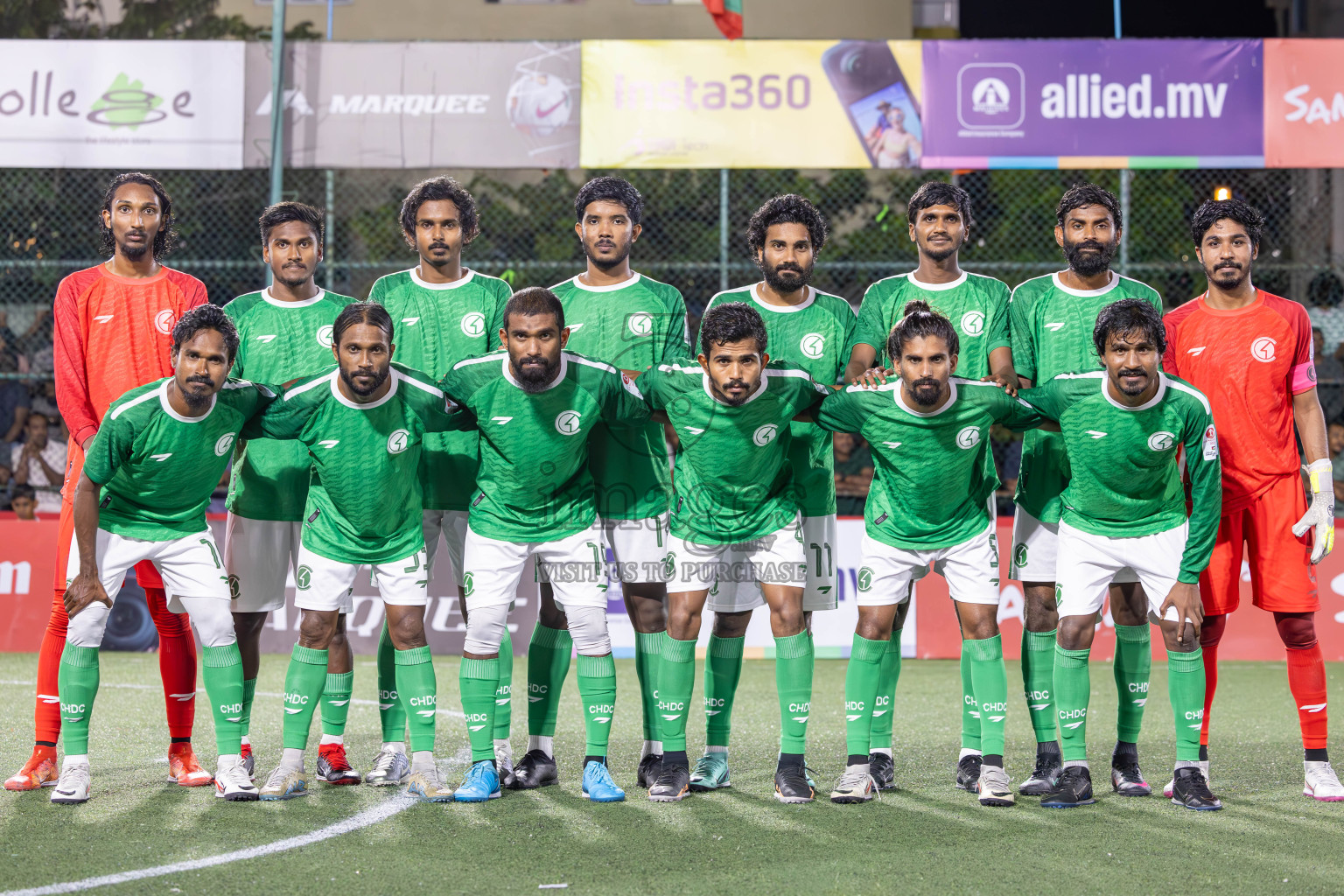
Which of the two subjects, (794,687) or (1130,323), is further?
(794,687)

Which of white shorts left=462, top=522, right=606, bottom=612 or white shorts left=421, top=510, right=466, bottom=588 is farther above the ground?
white shorts left=421, top=510, right=466, bottom=588

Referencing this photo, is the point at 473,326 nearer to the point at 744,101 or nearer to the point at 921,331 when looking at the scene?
the point at 921,331

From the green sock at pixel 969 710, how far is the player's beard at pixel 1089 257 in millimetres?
1551

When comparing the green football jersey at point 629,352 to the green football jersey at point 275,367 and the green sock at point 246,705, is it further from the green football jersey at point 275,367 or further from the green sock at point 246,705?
the green sock at point 246,705

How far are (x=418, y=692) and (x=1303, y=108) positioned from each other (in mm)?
8604

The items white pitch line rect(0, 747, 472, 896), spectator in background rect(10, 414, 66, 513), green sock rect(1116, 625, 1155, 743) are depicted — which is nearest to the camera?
white pitch line rect(0, 747, 472, 896)

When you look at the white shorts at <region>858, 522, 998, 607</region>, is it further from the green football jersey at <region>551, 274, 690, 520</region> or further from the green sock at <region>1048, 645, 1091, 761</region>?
the green football jersey at <region>551, 274, 690, 520</region>

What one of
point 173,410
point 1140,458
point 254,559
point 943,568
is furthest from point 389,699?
point 1140,458

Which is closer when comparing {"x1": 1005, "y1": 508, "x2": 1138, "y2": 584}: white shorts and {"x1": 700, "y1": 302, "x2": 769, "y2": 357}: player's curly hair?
{"x1": 700, "y1": 302, "x2": 769, "y2": 357}: player's curly hair

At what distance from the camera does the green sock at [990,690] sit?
16.6ft

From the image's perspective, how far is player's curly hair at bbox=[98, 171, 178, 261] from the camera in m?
5.55

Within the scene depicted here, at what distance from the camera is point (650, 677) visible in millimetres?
5348

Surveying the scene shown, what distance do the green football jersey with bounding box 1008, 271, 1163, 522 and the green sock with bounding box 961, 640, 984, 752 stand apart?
665 millimetres

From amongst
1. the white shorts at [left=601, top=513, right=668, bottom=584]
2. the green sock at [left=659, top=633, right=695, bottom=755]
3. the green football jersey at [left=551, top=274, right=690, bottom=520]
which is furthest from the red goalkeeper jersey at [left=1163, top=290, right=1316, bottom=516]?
the green sock at [left=659, top=633, right=695, bottom=755]
